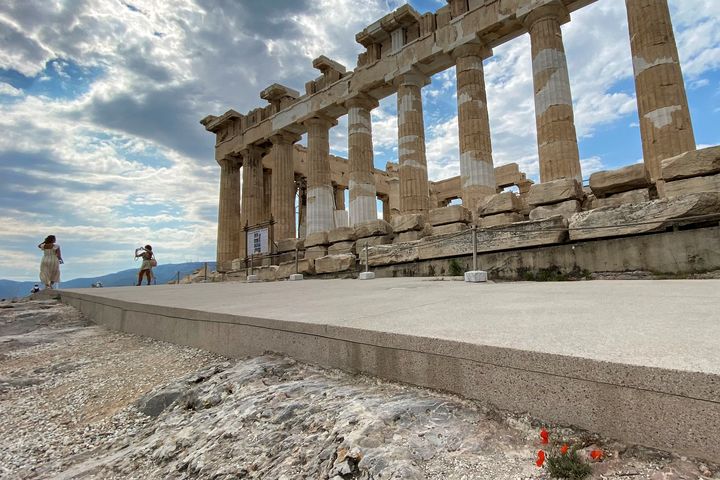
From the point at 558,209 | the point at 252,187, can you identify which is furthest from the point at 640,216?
the point at 252,187

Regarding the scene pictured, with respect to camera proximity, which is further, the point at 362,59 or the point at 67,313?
the point at 362,59

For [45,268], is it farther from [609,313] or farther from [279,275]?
[609,313]

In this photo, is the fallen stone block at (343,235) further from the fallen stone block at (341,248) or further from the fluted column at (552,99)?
the fluted column at (552,99)

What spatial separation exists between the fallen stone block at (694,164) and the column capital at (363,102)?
1177cm

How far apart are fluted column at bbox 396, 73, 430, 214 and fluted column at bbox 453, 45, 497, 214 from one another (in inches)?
68.6

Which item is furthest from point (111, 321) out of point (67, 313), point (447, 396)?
point (447, 396)

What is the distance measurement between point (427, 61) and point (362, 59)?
11.2 feet

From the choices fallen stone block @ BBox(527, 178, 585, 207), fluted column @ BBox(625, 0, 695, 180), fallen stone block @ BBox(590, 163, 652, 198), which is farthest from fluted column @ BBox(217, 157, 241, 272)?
fluted column @ BBox(625, 0, 695, 180)

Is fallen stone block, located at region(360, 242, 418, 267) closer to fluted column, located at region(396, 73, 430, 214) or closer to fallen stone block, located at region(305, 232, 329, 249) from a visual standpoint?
fluted column, located at region(396, 73, 430, 214)

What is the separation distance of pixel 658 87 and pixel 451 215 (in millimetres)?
5800

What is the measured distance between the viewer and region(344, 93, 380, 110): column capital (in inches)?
633

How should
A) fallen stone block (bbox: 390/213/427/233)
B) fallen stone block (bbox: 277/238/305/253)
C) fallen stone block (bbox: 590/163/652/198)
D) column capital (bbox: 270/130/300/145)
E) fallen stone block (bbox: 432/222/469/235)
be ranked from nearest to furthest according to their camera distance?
1. fallen stone block (bbox: 590/163/652/198)
2. fallen stone block (bbox: 432/222/469/235)
3. fallen stone block (bbox: 390/213/427/233)
4. fallen stone block (bbox: 277/238/305/253)
5. column capital (bbox: 270/130/300/145)

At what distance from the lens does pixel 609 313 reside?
9.07ft

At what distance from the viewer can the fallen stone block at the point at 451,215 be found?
10414mm
